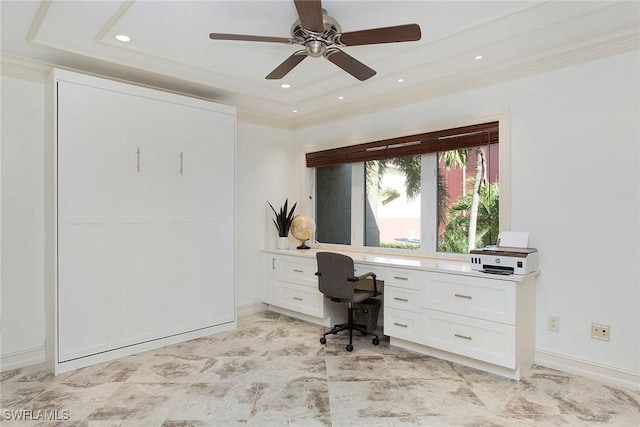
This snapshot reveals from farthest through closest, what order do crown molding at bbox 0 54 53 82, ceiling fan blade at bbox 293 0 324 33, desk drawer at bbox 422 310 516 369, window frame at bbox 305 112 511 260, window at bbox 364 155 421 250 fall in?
window at bbox 364 155 421 250
window frame at bbox 305 112 511 260
crown molding at bbox 0 54 53 82
desk drawer at bbox 422 310 516 369
ceiling fan blade at bbox 293 0 324 33

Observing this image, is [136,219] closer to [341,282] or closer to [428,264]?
[341,282]

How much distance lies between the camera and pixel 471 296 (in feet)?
9.49

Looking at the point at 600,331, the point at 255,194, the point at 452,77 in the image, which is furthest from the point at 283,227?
the point at 600,331

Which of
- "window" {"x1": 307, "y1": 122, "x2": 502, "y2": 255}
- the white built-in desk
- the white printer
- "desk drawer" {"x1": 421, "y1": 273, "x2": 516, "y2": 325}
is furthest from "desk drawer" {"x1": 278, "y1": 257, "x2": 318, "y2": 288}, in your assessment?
the white printer

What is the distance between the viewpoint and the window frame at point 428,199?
3.15 m

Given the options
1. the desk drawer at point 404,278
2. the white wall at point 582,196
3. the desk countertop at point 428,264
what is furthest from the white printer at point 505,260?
the desk drawer at point 404,278

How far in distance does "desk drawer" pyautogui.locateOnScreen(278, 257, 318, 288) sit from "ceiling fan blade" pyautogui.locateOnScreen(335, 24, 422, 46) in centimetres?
243

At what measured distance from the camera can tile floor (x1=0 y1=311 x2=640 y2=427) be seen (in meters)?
2.24

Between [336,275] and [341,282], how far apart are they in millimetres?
79

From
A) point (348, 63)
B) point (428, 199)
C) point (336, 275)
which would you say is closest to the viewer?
point (348, 63)

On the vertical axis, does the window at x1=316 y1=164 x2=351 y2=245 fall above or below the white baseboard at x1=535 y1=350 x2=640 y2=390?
above

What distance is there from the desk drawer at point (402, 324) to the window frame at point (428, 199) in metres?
0.75

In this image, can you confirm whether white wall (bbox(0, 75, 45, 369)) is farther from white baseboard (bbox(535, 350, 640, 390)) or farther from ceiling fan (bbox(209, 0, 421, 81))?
white baseboard (bbox(535, 350, 640, 390))

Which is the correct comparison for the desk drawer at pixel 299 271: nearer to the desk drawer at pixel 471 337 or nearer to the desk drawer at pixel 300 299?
the desk drawer at pixel 300 299
